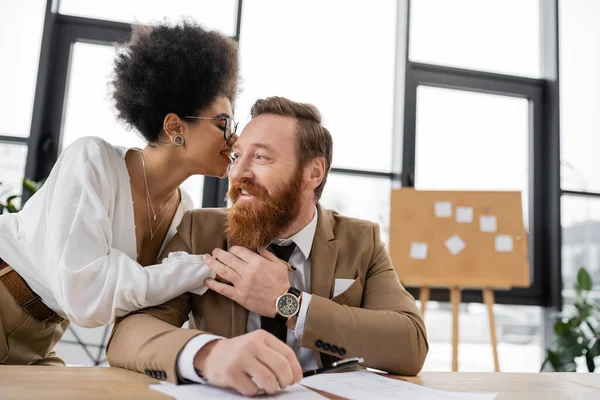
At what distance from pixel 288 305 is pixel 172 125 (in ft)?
2.57

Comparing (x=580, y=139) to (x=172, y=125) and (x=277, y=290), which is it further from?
(x=277, y=290)

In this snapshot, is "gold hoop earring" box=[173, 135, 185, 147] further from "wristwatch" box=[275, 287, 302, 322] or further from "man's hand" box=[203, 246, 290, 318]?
"wristwatch" box=[275, 287, 302, 322]

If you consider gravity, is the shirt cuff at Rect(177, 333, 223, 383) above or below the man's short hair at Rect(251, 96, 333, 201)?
below

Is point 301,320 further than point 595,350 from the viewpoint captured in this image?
No

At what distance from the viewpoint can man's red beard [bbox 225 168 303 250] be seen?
1.58m

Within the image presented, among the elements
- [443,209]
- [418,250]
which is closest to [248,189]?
[418,250]

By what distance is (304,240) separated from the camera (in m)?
1.68

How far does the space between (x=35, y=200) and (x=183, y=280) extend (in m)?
0.61

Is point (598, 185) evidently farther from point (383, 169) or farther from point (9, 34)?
point (9, 34)

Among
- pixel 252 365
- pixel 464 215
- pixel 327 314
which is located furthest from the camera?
pixel 464 215

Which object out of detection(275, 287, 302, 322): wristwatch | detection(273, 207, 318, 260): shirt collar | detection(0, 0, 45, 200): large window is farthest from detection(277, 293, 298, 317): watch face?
detection(0, 0, 45, 200): large window

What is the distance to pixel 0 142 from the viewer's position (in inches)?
140

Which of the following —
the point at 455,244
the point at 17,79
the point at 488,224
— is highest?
the point at 17,79

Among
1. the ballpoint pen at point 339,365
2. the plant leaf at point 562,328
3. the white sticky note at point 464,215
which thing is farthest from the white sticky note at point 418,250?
the ballpoint pen at point 339,365
